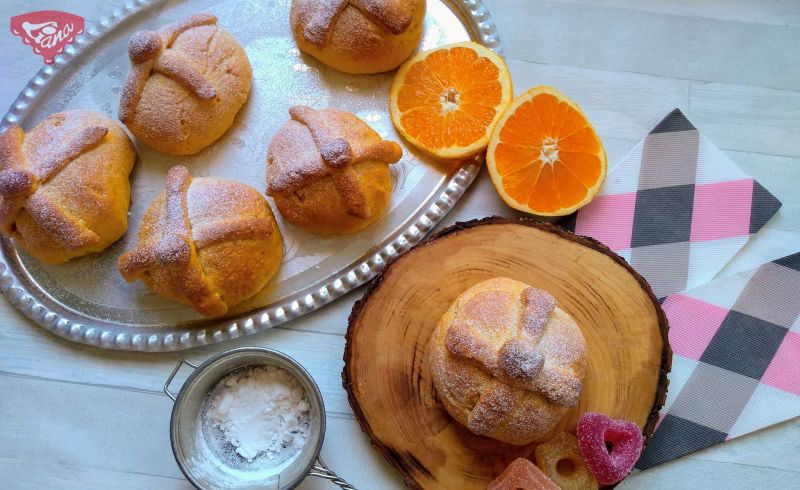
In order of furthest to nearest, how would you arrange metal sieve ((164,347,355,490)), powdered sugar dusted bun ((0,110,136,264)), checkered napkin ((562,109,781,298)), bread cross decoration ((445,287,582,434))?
checkered napkin ((562,109,781,298)), powdered sugar dusted bun ((0,110,136,264)), metal sieve ((164,347,355,490)), bread cross decoration ((445,287,582,434))

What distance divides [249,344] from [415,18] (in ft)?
3.34

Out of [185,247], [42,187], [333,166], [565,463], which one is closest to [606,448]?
[565,463]

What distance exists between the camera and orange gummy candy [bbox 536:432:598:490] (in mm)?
1454

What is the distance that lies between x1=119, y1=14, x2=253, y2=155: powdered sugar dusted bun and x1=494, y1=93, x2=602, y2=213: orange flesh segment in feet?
2.55

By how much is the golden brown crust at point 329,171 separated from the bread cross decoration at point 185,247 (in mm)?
112

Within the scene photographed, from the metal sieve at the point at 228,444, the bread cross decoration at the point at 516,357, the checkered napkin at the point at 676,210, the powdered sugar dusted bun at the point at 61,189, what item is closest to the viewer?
the bread cross decoration at the point at 516,357

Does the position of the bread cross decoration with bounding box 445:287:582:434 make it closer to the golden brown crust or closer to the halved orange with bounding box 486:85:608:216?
the halved orange with bounding box 486:85:608:216

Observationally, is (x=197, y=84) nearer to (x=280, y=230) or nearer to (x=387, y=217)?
(x=280, y=230)

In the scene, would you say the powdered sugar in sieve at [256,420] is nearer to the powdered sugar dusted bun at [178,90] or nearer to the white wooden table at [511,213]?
the white wooden table at [511,213]

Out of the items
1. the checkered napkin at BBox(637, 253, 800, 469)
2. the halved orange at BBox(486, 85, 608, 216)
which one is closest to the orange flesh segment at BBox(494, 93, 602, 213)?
the halved orange at BBox(486, 85, 608, 216)

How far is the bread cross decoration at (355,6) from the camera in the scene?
169cm

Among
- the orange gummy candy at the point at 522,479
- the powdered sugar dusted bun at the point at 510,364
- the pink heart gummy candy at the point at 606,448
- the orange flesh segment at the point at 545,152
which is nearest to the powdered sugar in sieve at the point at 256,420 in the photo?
the powdered sugar dusted bun at the point at 510,364

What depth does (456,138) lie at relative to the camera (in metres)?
1.74

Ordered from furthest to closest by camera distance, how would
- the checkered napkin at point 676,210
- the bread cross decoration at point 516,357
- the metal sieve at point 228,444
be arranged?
the checkered napkin at point 676,210
the metal sieve at point 228,444
the bread cross decoration at point 516,357
